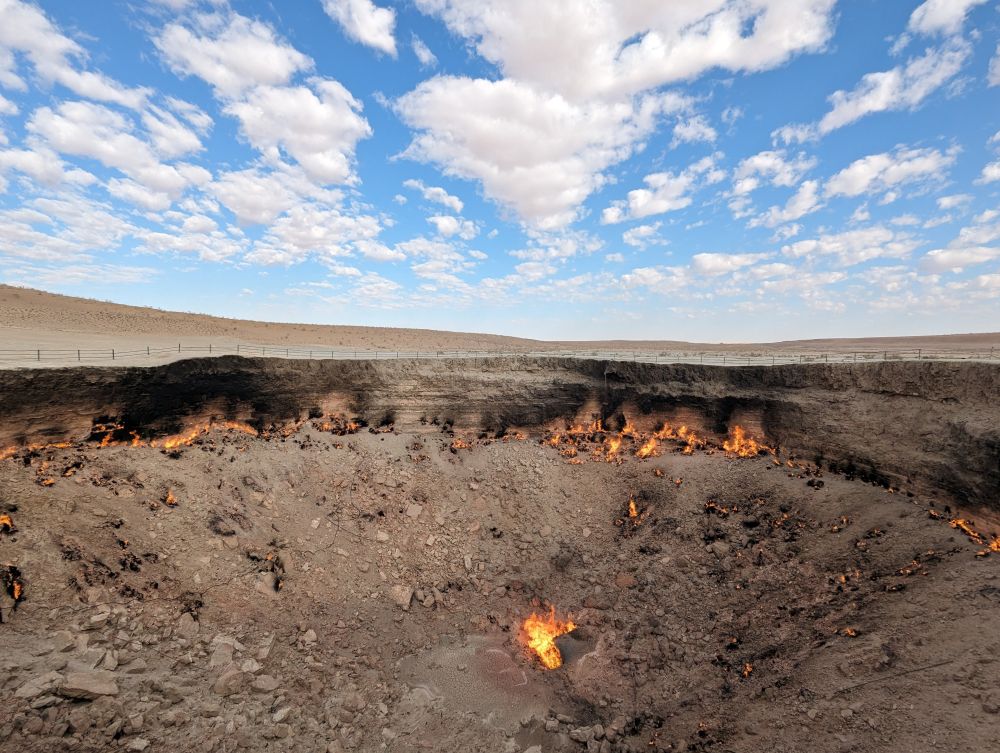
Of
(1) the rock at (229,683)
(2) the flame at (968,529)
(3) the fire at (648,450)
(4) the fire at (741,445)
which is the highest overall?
(4) the fire at (741,445)

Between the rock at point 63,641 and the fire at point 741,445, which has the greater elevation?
the fire at point 741,445

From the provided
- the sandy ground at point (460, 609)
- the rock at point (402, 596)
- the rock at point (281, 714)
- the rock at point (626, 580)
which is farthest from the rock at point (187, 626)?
the rock at point (626, 580)

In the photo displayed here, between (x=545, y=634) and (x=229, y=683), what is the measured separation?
9.85 meters

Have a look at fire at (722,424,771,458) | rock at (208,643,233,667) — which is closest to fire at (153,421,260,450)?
rock at (208,643,233,667)

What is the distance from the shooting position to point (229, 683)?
39.2 ft

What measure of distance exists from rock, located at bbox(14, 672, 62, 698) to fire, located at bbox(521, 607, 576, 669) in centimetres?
1227

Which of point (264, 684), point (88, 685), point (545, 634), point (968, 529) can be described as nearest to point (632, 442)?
point (545, 634)

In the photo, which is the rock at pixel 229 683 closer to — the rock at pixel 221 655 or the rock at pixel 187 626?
the rock at pixel 221 655

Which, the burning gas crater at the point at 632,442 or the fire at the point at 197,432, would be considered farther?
the burning gas crater at the point at 632,442

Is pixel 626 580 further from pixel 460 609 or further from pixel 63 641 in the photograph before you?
pixel 63 641

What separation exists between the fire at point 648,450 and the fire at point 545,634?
993 cm

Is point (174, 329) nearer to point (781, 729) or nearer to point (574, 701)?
point (574, 701)

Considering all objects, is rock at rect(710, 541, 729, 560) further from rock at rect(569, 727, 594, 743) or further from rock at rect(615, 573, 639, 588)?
rock at rect(569, 727, 594, 743)

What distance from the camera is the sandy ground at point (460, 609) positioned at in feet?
34.7
